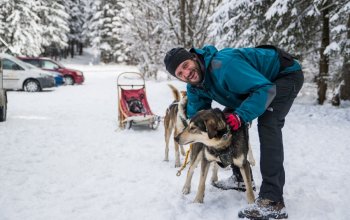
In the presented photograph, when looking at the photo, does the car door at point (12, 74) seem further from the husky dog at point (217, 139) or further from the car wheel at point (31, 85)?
the husky dog at point (217, 139)

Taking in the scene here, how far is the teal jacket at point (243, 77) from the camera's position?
9.34ft

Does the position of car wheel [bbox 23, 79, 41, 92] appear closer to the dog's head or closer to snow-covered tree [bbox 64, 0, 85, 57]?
the dog's head

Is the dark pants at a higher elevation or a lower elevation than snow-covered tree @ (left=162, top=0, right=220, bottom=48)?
lower

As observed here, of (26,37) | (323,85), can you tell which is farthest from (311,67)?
(26,37)

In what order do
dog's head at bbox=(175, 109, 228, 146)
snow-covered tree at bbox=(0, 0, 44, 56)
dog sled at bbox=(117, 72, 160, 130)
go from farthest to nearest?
snow-covered tree at bbox=(0, 0, 44, 56) < dog sled at bbox=(117, 72, 160, 130) < dog's head at bbox=(175, 109, 228, 146)

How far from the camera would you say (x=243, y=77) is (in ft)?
9.37

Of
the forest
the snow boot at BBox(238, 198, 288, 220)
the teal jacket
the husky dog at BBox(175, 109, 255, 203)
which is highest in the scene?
the forest

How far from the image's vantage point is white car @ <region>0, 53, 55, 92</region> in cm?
1577

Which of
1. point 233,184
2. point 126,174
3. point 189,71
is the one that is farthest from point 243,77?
point 126,174

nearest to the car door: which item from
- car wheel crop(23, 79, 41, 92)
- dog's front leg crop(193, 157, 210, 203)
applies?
car wheel crop(23, 79, 41, 92)

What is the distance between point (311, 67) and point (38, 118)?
10.6m

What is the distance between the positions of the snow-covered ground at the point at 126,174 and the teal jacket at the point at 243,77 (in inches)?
46.4

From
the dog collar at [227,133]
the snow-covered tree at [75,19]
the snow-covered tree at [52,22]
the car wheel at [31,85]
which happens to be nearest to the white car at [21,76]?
the car wheel at [31,85]

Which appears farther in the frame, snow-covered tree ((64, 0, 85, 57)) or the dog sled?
snow-covered tree ((64, 0, 85, 57))
